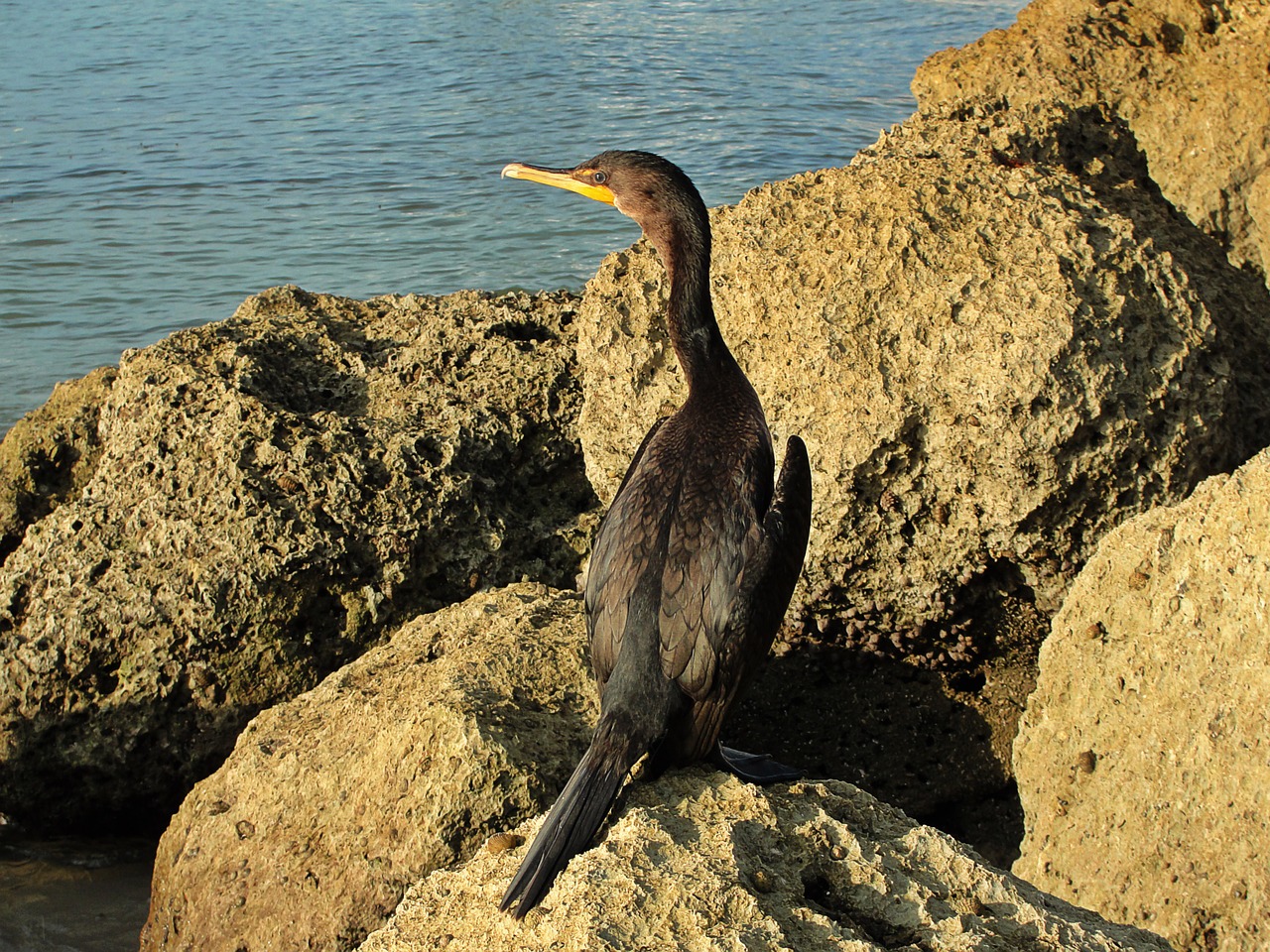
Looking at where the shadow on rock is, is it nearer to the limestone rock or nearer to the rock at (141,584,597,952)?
the limestone rock

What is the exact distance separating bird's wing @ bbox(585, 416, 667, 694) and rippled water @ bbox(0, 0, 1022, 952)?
1747 mm

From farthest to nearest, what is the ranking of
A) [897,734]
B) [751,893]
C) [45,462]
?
[45,462], [897,734], [751,893]

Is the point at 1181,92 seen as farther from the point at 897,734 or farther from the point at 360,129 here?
the point at 360,129

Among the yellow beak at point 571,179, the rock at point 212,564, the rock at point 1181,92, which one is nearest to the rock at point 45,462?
the rock at point 212,564

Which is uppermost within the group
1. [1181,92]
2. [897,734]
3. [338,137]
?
[1181,92]

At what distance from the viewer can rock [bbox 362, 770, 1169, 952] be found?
191 cm

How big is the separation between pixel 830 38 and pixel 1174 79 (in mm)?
11969

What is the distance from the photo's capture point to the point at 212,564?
11.9 ft

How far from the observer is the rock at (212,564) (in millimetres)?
3656

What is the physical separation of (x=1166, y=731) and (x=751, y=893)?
122cm

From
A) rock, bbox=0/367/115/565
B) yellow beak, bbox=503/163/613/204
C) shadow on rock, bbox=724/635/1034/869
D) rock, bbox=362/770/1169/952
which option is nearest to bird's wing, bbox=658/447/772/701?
rock, bbox=362/770/1169/952

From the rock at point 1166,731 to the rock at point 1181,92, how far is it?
273 cm

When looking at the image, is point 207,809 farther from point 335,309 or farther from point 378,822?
point 335,309

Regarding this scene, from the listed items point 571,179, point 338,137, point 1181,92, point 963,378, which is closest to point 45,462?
point 571,179
